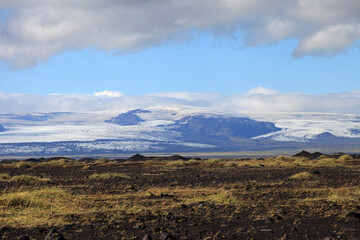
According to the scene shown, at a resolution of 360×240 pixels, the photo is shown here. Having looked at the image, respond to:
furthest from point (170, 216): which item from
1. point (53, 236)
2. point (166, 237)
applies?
point (53, 236)

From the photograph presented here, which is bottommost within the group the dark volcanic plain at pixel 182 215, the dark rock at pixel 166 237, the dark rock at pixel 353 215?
the dark volcanic plain at pixel 182 215

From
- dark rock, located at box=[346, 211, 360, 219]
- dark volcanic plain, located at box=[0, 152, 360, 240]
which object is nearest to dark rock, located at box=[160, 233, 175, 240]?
dark volcanic plain, located at box=[0, 152, 360, 240]

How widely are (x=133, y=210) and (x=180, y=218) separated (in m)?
2.49

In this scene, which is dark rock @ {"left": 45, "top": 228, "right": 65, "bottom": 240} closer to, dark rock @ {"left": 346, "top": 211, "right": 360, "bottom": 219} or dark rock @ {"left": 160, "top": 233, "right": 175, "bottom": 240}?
dark rock @ {"left": 160, "top": 233, "right": 175, "bottom": 240}

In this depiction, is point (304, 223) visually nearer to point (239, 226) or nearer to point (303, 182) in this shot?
point (239, 226)

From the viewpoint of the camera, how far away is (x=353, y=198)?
1853cm

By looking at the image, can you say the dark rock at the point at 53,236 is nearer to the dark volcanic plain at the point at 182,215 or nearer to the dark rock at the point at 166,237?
the dark volcanic plain at the point at 182,215

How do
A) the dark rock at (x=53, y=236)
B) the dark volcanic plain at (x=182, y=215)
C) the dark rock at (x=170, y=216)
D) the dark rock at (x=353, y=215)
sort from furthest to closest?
the dark rock at (x=170, y=216), the dark rock at (x=353, y=215), the dark volcanic plain at (x=182, y=215), the dark rock at (x=53, y=236)

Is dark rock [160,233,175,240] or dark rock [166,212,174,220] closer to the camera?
dark rock [160,233,175,240]

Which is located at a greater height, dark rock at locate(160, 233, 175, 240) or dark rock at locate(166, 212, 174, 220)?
dark rock at locate(160, 233, 175, 240)

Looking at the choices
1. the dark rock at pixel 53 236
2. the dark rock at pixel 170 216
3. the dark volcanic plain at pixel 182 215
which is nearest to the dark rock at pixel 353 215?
the dark volcanic plain at pixel 182 215

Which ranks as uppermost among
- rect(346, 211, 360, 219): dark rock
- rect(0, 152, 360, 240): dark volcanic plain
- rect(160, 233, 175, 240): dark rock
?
rect(160, 233, 175, 240): dark rock

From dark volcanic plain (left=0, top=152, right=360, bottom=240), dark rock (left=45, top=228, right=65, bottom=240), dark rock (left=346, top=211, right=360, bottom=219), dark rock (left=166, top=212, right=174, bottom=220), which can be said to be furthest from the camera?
dark rock (left=166, top=212, right=174, bottom=220)

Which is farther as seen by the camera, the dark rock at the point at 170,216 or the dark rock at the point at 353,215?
the dark rock at the point at 170,216
